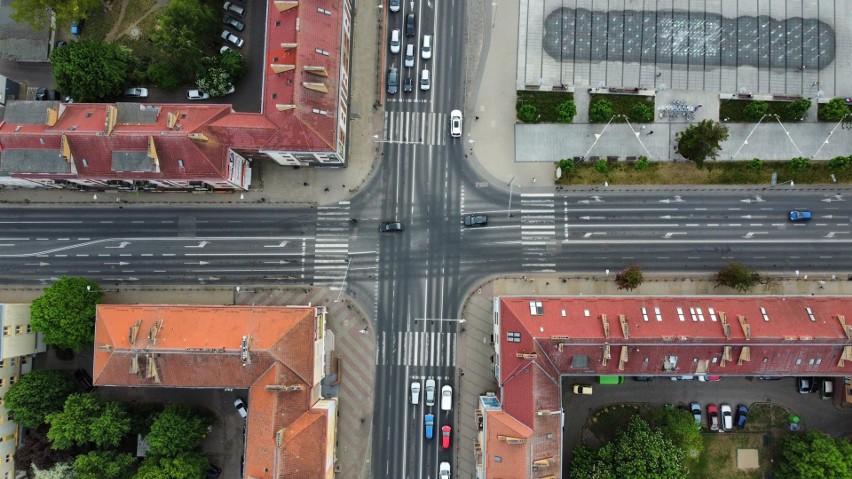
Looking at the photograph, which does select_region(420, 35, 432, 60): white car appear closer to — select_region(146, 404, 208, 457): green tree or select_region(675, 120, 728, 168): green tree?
select_region(675, 120, 728, 168): green tree

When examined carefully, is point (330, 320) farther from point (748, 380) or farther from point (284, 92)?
point (748, 380)

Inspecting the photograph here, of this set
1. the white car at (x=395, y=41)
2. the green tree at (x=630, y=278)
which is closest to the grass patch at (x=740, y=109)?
the green tree at (x=630, y=278)

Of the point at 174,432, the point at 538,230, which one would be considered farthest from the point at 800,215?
the point at 174,432

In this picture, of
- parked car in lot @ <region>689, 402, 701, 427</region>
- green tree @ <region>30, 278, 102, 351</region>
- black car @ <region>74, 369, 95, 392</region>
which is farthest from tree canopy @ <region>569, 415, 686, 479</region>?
black car @ <region>74, 369, 95, 392</region>

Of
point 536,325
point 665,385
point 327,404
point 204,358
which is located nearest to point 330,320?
point 327,404

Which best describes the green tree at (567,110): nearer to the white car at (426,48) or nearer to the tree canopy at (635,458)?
the white car at (426,48)

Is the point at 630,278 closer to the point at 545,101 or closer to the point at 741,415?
the point at 741,415
